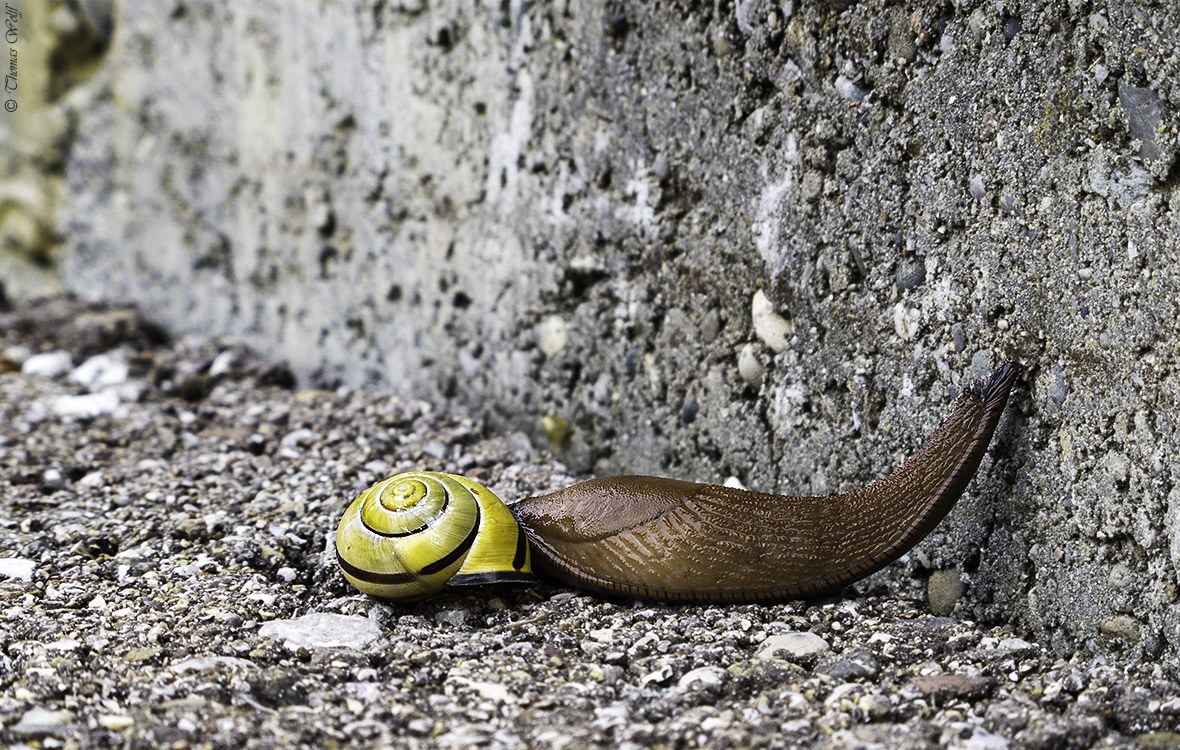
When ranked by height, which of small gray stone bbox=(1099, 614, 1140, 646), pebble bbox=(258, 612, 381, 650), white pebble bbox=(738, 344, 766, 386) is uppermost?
white pebble bbox=(738, 344, 766, 386)

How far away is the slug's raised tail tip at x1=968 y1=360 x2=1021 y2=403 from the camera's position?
67.5 inches

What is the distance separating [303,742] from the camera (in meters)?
1.39

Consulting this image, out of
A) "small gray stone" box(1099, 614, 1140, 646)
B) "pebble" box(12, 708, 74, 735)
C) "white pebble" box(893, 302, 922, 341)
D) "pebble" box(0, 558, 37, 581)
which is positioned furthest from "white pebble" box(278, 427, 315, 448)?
"small gray stone" box(1099, 614, 1140, 646)

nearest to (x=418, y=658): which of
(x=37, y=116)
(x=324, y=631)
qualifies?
(x=324, y=631)

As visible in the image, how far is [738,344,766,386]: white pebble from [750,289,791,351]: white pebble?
0.04 metres

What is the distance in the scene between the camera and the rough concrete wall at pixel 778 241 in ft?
5.20

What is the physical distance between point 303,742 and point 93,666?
0.51 meters

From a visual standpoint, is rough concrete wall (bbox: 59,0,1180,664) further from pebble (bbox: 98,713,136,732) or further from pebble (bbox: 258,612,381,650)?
pebble (bbox: 98,713,136,732)

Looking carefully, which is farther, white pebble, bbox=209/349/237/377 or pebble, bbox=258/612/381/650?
white pebble, bbox=209/349/237/377

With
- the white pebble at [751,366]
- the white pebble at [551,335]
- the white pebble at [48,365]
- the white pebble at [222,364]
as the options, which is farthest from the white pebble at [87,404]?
the white pebble at [751,366]

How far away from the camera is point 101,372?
4.12 metres

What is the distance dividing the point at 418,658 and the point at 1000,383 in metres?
1.17

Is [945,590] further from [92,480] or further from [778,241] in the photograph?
[92,480]

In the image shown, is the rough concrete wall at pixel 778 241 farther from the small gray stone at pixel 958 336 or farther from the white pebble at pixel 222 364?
the white pebble at pixel 222 364
